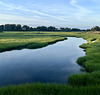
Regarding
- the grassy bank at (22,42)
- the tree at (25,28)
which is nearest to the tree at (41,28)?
Answer: the tree at (25,28)

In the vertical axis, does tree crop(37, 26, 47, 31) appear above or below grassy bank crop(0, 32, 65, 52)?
above

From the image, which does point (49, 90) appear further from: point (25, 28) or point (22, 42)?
point (25, 28)

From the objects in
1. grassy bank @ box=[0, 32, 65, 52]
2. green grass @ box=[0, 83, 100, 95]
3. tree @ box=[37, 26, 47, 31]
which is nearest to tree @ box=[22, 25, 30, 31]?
tree @ box=[37, 26, 47, 31]

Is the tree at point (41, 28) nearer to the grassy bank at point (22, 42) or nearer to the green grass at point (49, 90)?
the grassy bank at point (22, 42)

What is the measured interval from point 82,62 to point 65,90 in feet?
34.3

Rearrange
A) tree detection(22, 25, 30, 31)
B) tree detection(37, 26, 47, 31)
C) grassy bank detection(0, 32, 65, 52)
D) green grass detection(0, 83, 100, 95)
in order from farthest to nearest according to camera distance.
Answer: tree detection(37, 26, 47, 31) → tree detection(22, 25, 30, 31) → grassy bank detection(0, 32, 65, 52) → green grass detection(0, 83, 100, 95)

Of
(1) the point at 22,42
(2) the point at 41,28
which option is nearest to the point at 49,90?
(1) the point at 22,42

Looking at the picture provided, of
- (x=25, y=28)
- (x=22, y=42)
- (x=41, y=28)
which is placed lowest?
(x=22, y=42)

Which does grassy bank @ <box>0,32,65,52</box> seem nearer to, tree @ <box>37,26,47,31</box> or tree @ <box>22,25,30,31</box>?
tree @ <box>22,25,30,31</box>

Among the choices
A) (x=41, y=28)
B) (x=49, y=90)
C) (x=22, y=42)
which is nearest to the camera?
(x=49, y=90)

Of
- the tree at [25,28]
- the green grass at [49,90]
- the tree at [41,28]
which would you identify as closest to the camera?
the green grass at [49,90]

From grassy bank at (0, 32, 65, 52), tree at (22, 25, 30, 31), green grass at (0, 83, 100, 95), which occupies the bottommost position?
green grass at (0, 83, 100, 95)

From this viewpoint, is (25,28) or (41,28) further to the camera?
(41,28)

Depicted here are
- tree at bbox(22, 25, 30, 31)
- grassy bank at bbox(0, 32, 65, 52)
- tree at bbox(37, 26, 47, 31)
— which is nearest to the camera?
grassy bank at bbox(0, 32, 65, 52)
